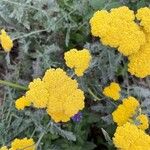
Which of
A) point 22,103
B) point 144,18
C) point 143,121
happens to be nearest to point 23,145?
point 22,103

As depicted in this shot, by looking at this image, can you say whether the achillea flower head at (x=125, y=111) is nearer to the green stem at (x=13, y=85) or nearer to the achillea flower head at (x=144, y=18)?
the achillea flower head at (x=144, y=18)

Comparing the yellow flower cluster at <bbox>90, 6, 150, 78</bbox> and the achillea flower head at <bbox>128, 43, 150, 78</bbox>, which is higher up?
the yellow flower cluster at <bbox>90, 6, 150, 78</bbox>

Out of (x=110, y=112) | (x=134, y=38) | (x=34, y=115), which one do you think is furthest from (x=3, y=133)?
(x=134, y=38)

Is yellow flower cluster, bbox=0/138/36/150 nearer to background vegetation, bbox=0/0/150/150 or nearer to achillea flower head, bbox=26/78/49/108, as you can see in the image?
background vegetation, bbox=0/0/150/150

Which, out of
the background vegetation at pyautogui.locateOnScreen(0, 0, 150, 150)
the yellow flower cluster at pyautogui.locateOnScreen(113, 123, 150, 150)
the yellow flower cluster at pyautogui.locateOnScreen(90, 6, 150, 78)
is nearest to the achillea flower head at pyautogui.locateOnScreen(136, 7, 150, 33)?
the yellow flower cluster at pyautogui.locateOnScreen(90, 6, 150, 78)

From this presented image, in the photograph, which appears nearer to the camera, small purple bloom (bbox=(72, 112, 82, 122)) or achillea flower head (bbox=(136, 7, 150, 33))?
achillea flower head (bbox=(136, 7, 150, 33))

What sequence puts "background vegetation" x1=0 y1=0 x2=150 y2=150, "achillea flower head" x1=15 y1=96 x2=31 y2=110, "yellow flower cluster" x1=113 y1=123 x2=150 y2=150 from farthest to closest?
"background vegetation" x1=0 y1=0 x2=150 y2=150, "achillea flower head" x1=15 y1=96 x2=31 y2=110, "yellow flower cluster" x1=113 y1=123 x2=150 y2=150

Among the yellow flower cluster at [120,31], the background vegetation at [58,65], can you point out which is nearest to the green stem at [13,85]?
the background vegetation at [58,65]
